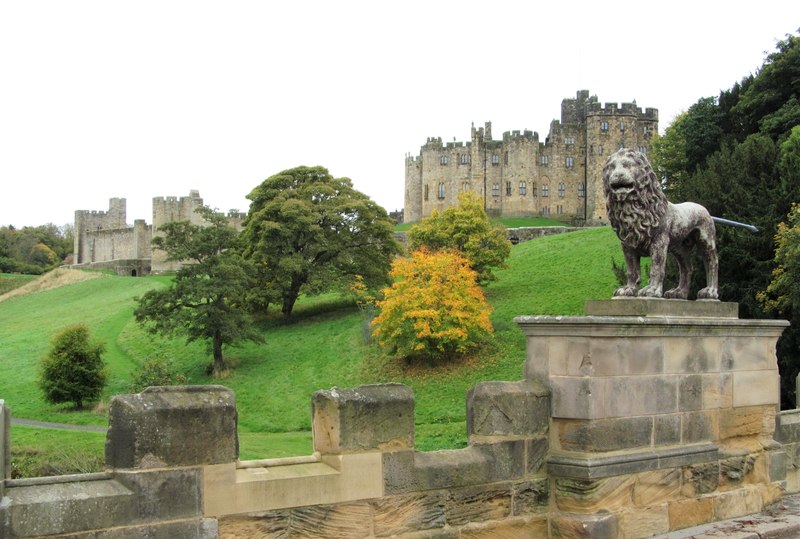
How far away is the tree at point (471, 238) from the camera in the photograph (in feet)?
147

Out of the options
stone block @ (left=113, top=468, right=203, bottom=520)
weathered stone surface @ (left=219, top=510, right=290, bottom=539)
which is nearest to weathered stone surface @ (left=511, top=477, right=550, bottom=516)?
weathered stone surface @ (left=219, top=510, right=290, bottom=539)

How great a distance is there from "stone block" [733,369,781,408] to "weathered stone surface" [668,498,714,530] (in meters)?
1.14

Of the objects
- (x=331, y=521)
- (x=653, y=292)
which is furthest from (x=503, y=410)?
(x=653, y=292)

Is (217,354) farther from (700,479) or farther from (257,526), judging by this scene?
(257,526)

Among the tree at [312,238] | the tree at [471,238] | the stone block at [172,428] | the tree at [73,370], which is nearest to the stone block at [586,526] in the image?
the stone block at [172,428]

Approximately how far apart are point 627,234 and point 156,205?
309 ft

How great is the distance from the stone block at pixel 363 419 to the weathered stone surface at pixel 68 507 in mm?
1558

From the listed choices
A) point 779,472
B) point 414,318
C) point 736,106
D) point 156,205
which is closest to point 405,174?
point 156,205

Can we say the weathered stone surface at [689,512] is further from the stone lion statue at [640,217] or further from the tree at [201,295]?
the tree at [201,295]

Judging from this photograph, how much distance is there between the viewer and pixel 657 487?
7973 millimetres

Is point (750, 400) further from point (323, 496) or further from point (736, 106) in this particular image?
point (736, 106)

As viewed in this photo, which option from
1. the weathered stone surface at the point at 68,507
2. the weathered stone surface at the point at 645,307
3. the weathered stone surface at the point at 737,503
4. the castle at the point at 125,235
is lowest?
the weathered stone surface at the point at 737,503

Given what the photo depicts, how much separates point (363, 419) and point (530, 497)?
1984 mm

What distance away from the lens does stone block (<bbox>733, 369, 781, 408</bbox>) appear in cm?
892
